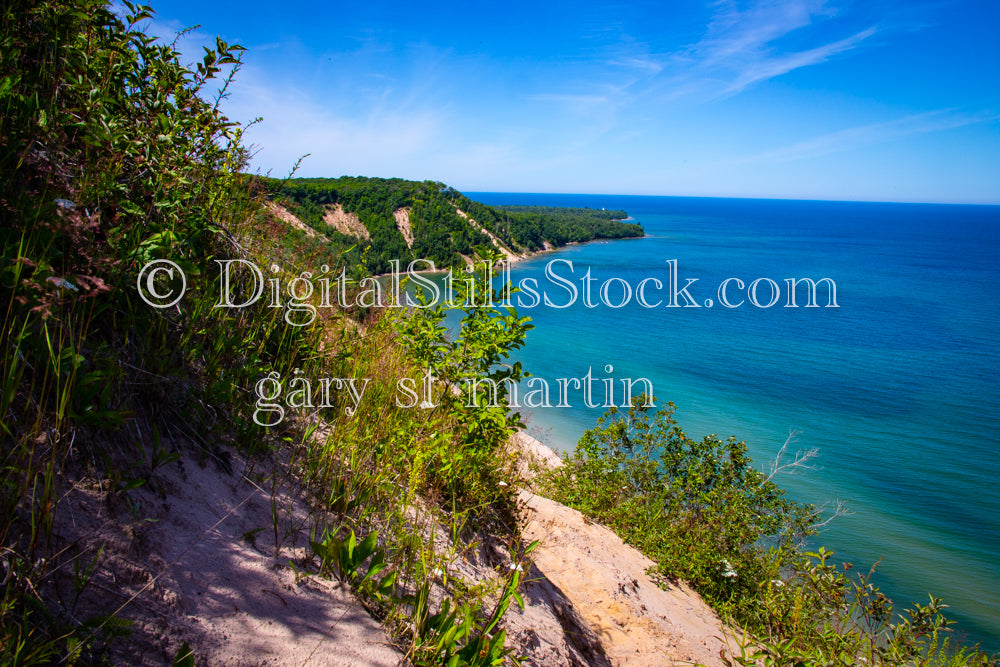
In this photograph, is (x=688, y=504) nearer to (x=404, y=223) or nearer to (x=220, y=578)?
(x=220, y=578)

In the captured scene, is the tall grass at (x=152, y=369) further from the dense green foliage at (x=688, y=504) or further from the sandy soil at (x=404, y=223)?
the sandy soil at (x=404, y=223)

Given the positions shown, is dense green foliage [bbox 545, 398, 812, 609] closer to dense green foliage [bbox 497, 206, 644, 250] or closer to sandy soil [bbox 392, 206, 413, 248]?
sandy soil [bbox 392, 206, 413, 248]

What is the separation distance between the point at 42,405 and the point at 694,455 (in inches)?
387

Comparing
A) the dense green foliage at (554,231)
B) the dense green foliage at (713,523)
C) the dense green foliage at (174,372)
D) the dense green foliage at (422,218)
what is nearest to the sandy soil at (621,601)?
the dense green foliage at (713,523)

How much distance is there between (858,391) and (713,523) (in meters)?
23.6

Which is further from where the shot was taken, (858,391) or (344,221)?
(344,221)

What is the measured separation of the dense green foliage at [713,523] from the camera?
245 inches

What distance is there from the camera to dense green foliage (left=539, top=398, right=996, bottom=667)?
245 inches

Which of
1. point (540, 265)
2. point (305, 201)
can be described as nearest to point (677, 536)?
point (305, 201)

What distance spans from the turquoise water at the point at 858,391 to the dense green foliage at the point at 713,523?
5050 mm

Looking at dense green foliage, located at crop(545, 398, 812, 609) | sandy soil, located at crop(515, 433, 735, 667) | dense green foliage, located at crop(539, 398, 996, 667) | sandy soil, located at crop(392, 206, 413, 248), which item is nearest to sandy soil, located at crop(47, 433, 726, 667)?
sandy soil, located at crop(515, 433, 735, 667)

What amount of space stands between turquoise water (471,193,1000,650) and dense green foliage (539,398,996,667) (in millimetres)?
5050

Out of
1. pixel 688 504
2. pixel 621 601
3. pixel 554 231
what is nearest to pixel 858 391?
pixel 688 504

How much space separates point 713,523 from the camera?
831 centimetres
